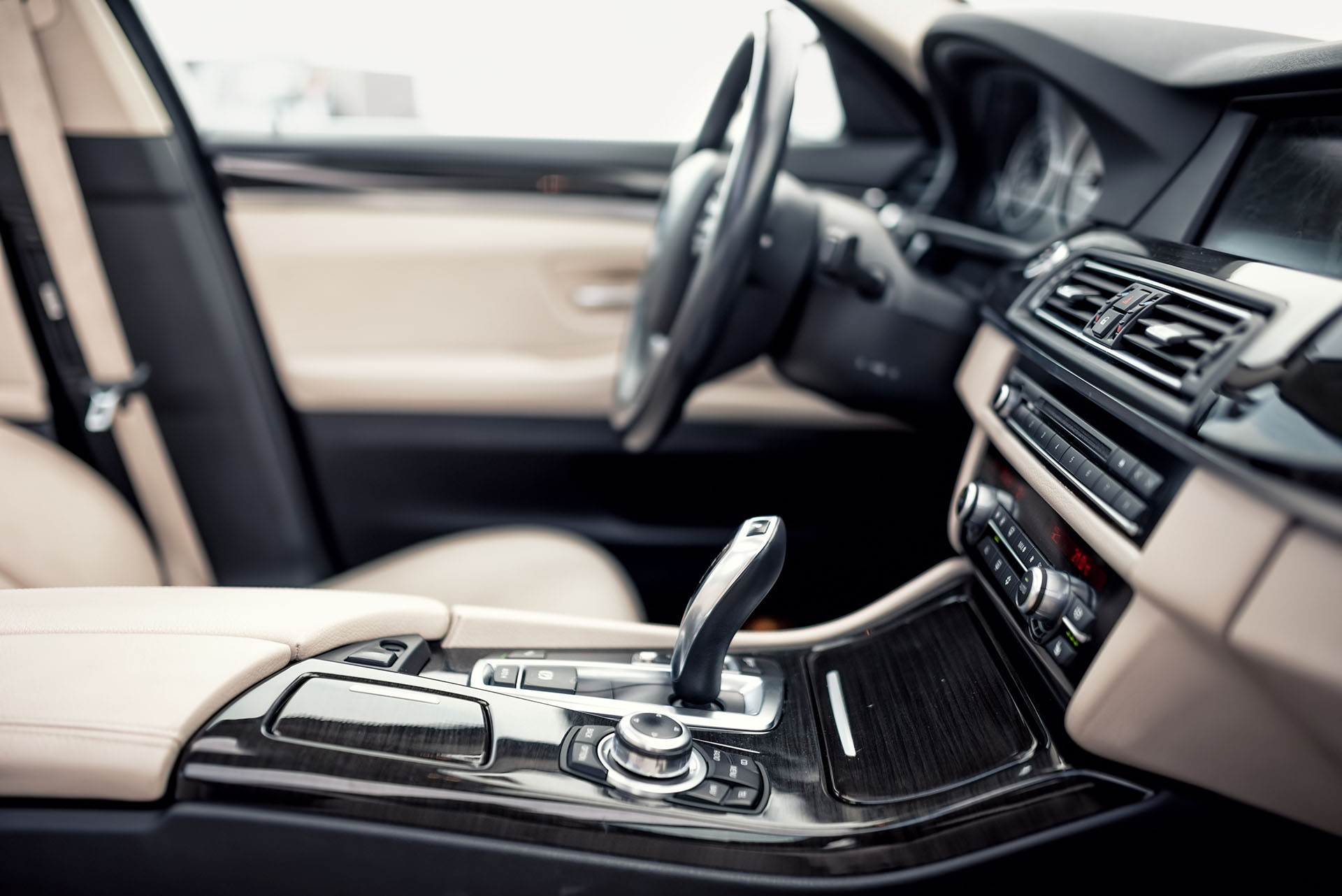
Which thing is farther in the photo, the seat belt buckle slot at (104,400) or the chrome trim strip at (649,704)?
the seat belt buckle slot at (104,400)

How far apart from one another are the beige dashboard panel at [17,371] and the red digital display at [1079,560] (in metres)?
1.34

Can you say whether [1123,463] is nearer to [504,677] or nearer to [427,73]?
[504,677]

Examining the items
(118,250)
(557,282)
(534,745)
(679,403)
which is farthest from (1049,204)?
(118,250)

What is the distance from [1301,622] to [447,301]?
1412 mm

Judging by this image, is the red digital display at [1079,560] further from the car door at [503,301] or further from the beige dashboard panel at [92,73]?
the beige dashboard panel at [92,73]

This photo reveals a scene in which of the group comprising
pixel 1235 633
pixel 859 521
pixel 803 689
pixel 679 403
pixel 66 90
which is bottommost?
pixel 859 521

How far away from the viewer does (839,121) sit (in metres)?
1.68

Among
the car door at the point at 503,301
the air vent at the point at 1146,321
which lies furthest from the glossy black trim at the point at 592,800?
the car door at the point at 503,301

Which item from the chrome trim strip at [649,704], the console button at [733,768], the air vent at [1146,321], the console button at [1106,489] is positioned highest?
the air vent at [1146,321]

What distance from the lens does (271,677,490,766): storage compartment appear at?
0.64m

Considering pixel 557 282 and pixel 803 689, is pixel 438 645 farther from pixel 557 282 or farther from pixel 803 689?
pixel 557 282

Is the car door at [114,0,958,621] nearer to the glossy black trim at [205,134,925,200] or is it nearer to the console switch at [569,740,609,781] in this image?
the glossy black trim at [205,134,925,200]

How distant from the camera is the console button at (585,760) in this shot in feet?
2.20

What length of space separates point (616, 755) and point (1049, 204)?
901 millimetres
